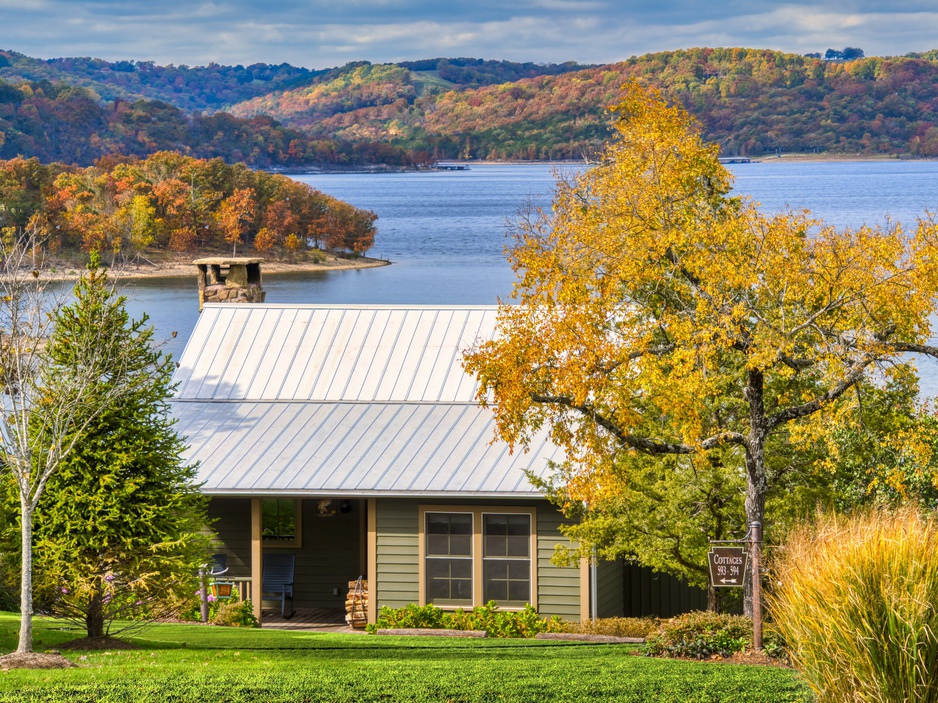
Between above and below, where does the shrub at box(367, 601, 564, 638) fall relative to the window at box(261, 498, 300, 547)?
below

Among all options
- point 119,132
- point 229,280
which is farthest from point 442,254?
point 229,280

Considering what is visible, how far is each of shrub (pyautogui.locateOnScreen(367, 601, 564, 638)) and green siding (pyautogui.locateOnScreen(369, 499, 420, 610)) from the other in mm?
338

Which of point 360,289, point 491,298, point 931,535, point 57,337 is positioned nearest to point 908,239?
point 931,535

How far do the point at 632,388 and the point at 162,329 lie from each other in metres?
44.9

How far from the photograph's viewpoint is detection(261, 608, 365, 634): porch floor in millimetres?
17619

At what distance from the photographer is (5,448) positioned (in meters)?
11.8

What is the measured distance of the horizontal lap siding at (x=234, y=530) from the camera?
1861 centimetres

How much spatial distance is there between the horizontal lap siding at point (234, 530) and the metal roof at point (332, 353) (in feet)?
7.16

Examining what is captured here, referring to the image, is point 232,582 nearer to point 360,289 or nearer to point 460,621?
point 460,621

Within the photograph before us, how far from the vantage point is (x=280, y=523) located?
2044 centimetres

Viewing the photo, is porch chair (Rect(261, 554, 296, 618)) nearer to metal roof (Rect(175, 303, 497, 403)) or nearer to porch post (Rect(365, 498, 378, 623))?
porch post (Rect(365, 498, 378, 623))

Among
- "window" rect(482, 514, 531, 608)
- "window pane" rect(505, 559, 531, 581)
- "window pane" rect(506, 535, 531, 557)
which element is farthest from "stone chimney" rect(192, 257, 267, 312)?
Result: "window pane" rect(505, 559, 531, 581)

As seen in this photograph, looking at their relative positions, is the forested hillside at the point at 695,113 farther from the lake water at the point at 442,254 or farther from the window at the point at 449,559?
the window at the point at 449,559

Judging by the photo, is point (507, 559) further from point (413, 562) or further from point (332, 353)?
point (332, 353)
